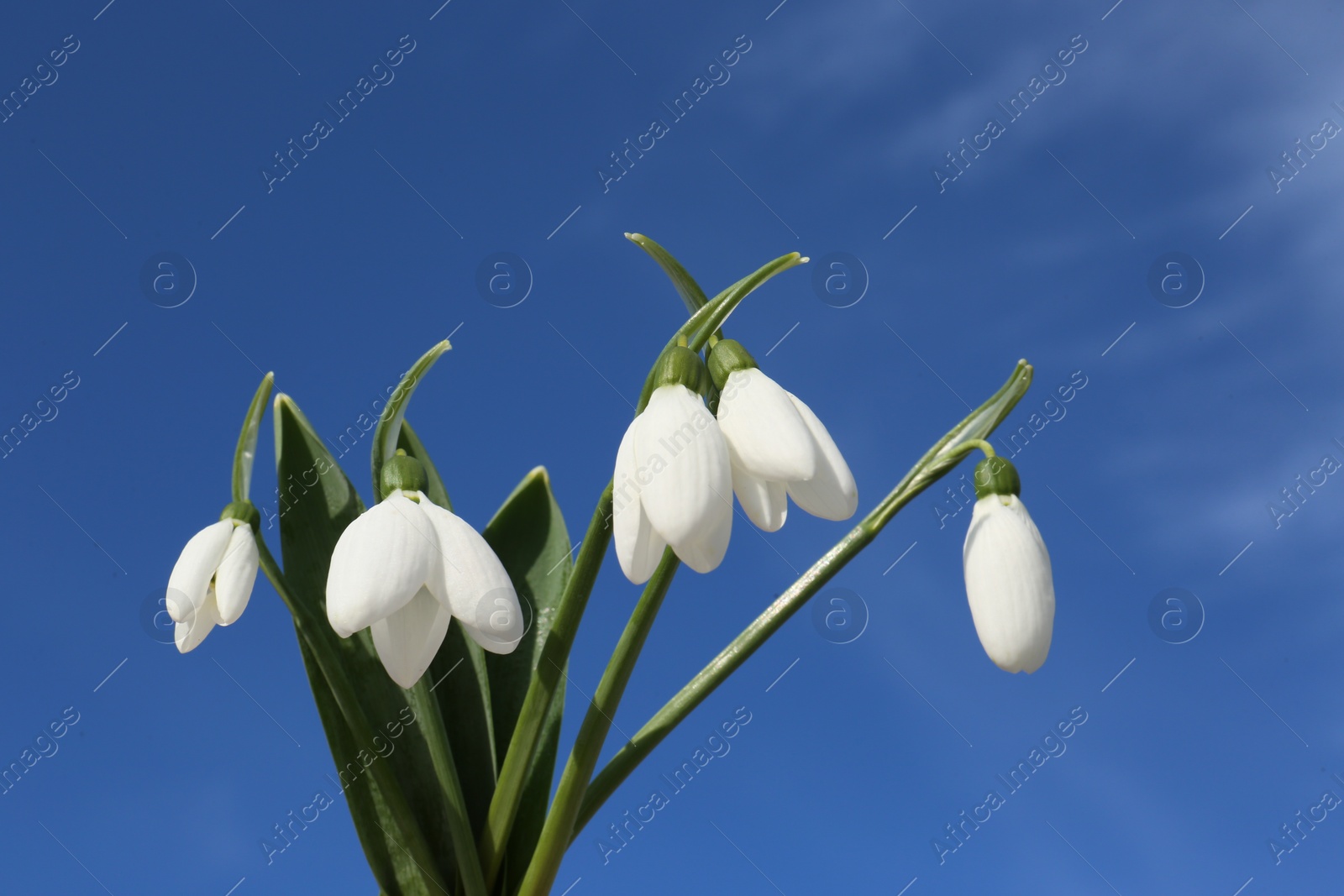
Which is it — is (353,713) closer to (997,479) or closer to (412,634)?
(412,634)

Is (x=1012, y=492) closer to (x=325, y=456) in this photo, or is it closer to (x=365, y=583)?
(x=365, y=583)

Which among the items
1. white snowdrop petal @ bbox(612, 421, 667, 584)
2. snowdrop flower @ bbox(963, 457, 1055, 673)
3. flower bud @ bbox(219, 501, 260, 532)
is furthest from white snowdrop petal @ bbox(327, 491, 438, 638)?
snowdrop flower @ bbox(963, 457, 1055, 673)

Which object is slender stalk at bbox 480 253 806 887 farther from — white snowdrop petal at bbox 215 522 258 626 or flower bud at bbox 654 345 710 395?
white snowdrop petal at bbox 215 522 258 626

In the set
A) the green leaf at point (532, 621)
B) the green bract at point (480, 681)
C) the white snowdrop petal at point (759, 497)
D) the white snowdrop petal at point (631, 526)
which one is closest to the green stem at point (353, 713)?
the green bract at point (480, 681)

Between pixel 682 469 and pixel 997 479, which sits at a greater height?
pixel 682 469

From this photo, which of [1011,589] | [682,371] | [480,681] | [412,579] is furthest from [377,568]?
[1011,589]

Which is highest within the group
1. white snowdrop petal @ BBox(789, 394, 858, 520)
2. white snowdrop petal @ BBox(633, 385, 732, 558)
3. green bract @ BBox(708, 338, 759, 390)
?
green bract @ BBox(708, 338, 759, 390)
